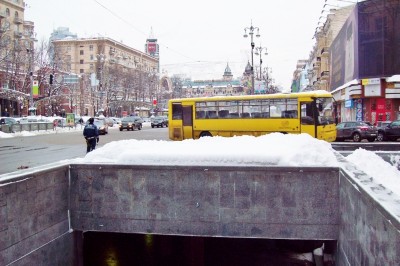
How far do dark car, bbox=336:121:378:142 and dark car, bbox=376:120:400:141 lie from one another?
1.74 feet

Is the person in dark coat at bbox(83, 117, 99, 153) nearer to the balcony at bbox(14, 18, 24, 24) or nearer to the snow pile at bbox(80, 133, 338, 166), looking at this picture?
the snow pile at bbox(80, 133, 338, 166)

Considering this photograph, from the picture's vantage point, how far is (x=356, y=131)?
29469mm

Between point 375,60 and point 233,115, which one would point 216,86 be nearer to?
point 375,60

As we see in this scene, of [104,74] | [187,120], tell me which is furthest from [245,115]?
[104,74]

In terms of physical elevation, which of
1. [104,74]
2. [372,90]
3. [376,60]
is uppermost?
Result: [104,74]

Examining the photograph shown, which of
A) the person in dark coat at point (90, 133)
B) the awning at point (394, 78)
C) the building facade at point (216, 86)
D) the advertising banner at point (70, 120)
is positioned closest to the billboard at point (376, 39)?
the awning at point (394, 78)

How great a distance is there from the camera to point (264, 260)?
10.3 meters

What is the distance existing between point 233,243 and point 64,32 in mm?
149506

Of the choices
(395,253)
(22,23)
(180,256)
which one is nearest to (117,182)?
(180,256)

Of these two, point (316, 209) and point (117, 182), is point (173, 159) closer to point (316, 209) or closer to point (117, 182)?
point (117, 182)

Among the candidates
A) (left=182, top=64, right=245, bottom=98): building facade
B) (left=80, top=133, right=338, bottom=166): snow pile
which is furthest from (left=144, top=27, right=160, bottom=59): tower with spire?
(left=80, top=133, right=338, bottom=166): snow pile

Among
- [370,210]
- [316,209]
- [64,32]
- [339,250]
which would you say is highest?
[64,32]

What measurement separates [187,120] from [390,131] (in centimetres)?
1367

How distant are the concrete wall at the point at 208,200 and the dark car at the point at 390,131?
76.0ft
